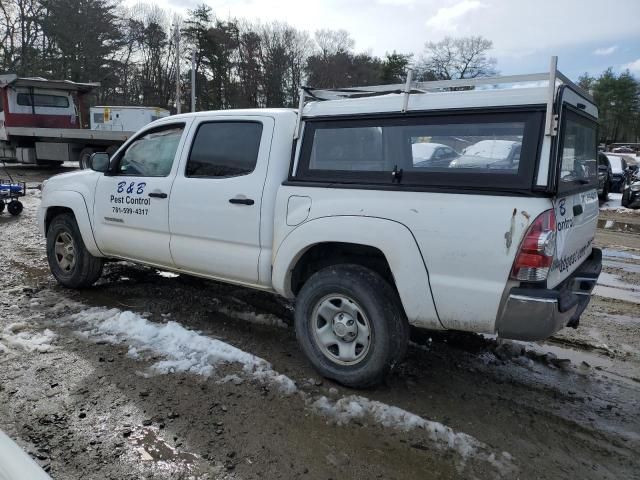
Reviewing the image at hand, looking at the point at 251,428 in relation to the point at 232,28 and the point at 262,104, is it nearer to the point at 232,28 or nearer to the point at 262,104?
the point at 262,104

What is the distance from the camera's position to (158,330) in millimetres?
4449

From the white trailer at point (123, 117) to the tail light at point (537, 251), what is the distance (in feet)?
82.9

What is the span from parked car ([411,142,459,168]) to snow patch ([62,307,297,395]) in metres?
1.82

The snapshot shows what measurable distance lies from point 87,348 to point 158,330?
0.58 m

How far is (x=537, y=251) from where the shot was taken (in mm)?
2812

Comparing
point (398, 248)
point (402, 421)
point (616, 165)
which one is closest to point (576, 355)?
point (402, 421)

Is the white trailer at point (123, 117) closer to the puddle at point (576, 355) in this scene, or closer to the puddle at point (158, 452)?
the puddle at point (576, 355)

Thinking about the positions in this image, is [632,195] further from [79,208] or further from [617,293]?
[79,208]

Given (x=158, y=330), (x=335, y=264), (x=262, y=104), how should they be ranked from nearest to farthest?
1. (x=335, y=264)
2. (x=158, y=330)
3. (x=262, y=104)

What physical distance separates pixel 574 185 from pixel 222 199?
8.59 ft

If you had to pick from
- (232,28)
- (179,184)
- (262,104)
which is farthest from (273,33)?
(179,184)

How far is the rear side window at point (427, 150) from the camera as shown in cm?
295

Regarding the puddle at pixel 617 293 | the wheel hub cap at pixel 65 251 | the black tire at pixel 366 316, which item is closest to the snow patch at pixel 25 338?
the wheel hub cap at pixel 65 251

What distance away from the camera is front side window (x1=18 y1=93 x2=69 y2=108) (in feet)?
66.4
